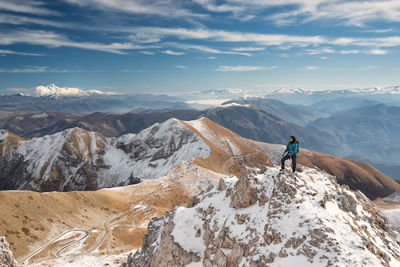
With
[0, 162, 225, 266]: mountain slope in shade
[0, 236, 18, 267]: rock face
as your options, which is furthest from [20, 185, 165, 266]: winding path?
[0, 236, 18, 267]: rock face

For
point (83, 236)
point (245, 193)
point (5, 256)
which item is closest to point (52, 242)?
point (83, 236)

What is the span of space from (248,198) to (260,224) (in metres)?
4.51

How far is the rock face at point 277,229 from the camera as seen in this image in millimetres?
24141

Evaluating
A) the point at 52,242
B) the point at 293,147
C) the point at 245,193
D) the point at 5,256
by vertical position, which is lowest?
the point at 52,242

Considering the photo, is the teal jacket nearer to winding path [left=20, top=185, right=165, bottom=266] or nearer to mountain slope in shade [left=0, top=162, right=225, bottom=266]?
mountain slope in shade [left=0, top=162, right=225, bottom=266]

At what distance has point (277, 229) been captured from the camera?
27297 mm

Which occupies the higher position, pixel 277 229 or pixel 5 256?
pixel 277 229

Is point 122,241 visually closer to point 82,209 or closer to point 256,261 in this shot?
point 82,209

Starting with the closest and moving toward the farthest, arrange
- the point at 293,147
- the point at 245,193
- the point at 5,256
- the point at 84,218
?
the point at 293,147, the point at 245,193, the point at 5,256, the point at 84,218

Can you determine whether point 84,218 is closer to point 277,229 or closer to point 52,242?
point 52,242

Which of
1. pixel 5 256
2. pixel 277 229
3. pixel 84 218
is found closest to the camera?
pixel 277 229

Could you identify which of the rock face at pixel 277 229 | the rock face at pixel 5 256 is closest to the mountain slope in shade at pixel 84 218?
the rock face at pixel 5 256

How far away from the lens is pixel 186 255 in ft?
109

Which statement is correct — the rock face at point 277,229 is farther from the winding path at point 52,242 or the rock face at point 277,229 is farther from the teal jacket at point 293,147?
the winding path at point 52,242
